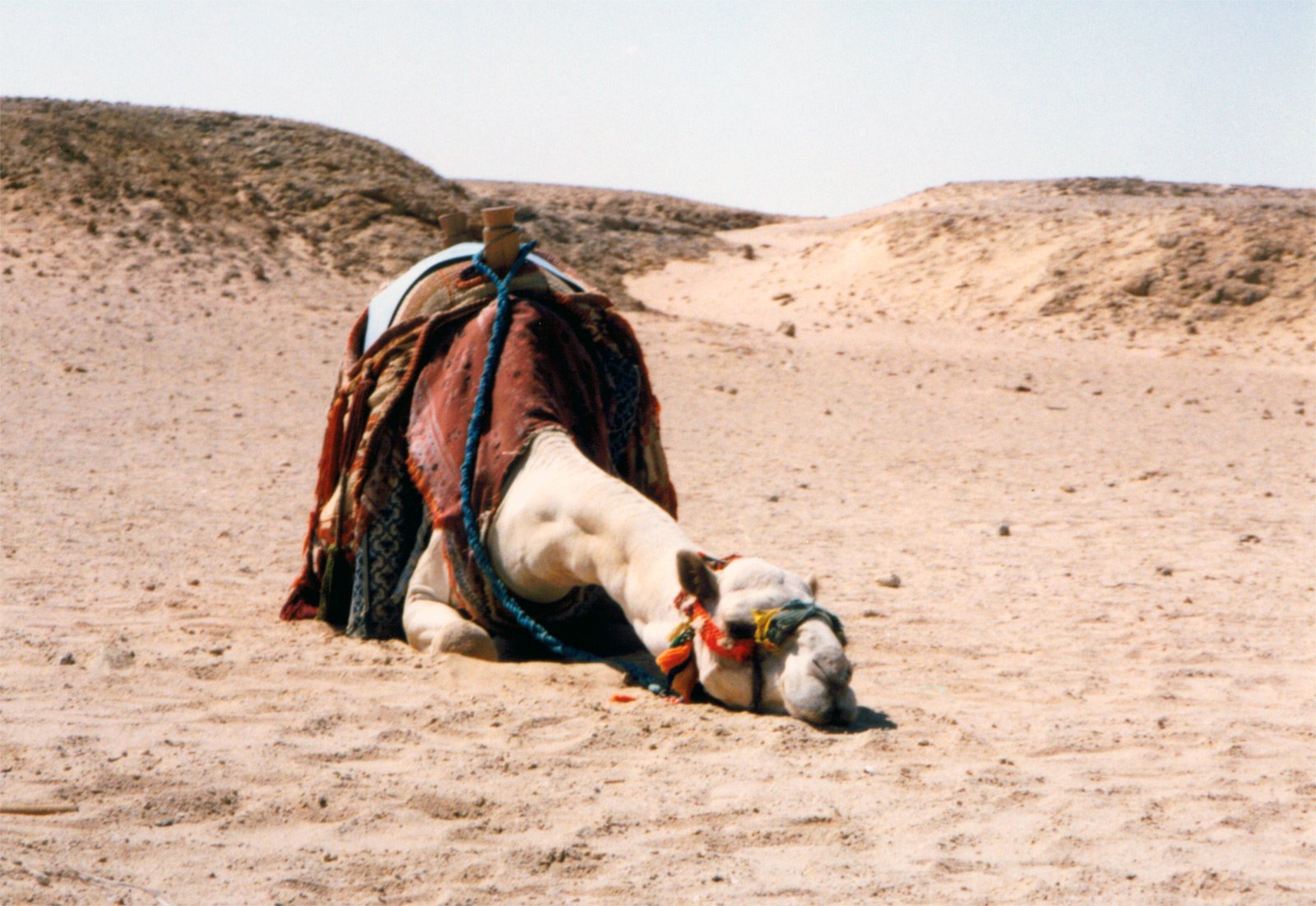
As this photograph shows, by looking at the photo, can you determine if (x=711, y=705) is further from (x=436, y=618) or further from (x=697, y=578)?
(x=436, y=618)

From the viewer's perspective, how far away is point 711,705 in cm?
455

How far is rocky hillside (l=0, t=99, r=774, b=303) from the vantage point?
1667 centimetres

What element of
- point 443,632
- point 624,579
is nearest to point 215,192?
point 443,632

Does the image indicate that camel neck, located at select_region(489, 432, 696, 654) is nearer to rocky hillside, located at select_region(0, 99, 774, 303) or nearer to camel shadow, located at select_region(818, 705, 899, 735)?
camel shadow, located at select_region(818, 705, 899, 735)

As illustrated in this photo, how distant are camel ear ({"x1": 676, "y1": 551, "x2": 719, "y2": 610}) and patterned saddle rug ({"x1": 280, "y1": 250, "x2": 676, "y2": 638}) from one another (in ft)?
3.52

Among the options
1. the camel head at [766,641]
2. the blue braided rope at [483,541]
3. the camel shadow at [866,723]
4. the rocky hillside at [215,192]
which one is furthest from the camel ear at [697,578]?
the rocky hillside at [215,192]

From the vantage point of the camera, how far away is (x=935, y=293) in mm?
22172

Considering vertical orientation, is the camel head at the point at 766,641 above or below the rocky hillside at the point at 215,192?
below

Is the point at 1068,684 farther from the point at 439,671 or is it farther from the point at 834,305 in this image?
the point at 834,305

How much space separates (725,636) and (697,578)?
0.18 m

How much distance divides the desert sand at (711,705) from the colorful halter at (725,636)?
0.13 metres

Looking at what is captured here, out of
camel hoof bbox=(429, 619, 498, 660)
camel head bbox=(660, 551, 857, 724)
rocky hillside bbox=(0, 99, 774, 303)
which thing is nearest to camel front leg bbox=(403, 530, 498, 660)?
camel hoof bbox=(429, 619, 498, 660)

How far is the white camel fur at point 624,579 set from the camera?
422cm

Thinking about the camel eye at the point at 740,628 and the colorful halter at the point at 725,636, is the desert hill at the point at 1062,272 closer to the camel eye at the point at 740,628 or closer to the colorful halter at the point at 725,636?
the colorful halter at the point at 725,636
